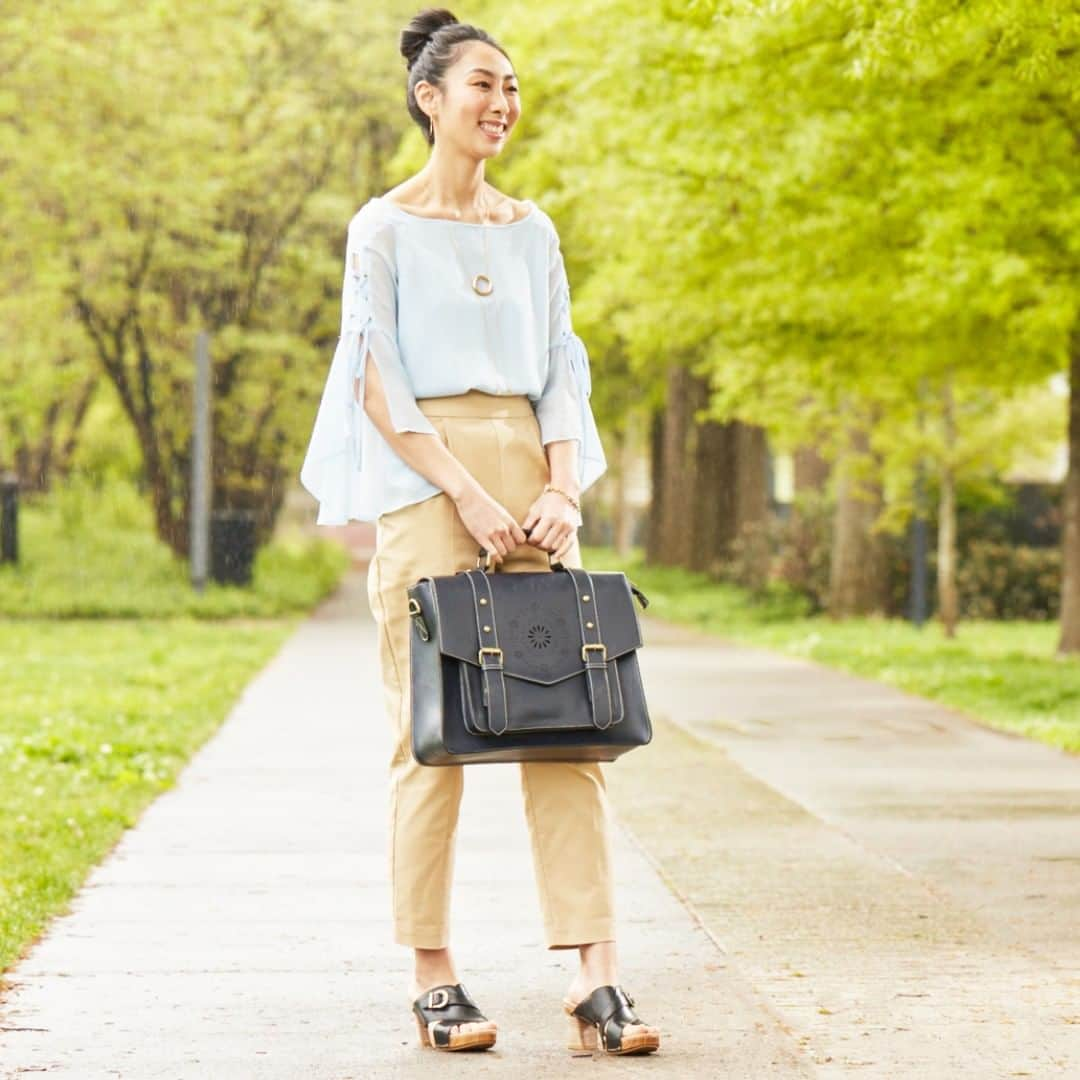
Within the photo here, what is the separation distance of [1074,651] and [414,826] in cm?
1299

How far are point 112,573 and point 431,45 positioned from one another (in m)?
22.5

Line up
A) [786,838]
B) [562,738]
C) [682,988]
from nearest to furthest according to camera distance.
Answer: [562,738], [682,988], [786,838]

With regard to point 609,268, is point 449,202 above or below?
below

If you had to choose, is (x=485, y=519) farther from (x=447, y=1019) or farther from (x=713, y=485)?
(x=713, y=485)

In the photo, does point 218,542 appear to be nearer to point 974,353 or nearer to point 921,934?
point 974,353

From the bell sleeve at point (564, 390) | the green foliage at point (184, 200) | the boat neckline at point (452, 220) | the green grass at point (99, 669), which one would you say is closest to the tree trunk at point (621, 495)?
the green grass at point (99, 669)

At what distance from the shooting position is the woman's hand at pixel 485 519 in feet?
14.7

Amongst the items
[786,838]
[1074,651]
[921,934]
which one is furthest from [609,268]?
[921,934]

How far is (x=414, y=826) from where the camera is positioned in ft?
15.2

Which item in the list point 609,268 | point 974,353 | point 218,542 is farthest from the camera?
point 218,542

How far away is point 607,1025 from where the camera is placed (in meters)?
4.52

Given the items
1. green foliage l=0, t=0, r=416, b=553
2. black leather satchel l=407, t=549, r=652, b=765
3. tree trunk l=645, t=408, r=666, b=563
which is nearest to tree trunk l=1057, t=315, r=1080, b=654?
green foliage l=0, t=0, r=416, b=553

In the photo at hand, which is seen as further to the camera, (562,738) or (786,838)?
(786,838)

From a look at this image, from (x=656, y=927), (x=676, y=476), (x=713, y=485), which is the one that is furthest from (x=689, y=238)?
(x=676, y=476)
